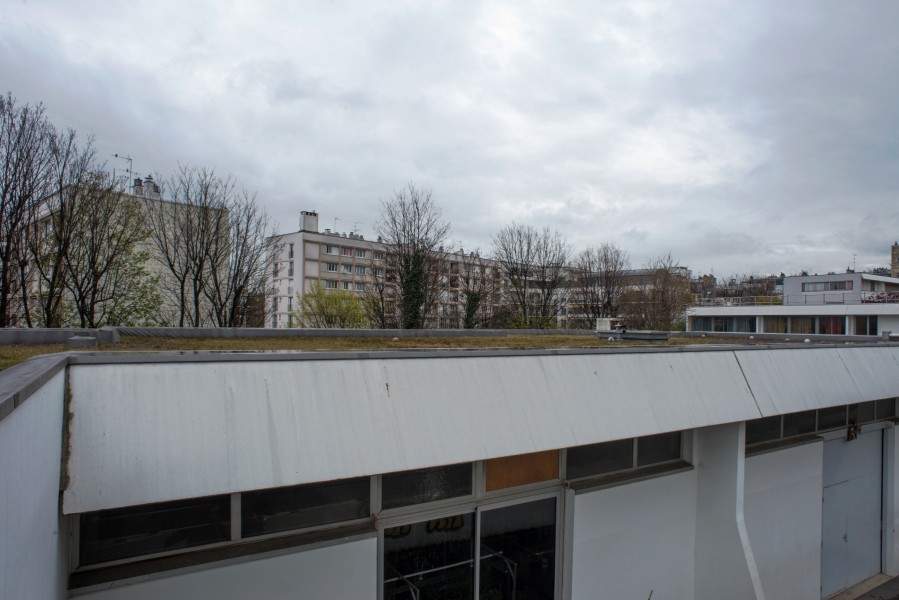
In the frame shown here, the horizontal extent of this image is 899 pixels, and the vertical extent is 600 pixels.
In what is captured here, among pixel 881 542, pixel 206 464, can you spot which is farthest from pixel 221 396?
pixel 881 542

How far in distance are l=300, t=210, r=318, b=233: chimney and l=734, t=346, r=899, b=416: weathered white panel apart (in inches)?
1918

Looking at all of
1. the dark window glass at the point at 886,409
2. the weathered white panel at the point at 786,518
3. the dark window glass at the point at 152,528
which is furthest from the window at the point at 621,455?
the dark window glass at the point at 886,409

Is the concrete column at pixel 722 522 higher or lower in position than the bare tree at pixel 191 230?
lower

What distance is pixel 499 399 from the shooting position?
454 centimetres

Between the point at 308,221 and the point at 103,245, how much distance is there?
3439 centimetres

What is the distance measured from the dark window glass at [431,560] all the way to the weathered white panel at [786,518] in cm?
444

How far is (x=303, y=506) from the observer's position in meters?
4.46

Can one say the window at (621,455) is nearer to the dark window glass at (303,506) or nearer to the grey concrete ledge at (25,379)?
the dark window glass at (303,506)

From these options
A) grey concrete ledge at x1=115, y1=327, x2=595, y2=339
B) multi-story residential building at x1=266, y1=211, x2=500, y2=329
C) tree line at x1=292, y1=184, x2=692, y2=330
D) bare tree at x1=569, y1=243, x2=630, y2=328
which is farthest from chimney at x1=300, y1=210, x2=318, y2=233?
grey concrete ledge at x1=115, y1=327, x2=595, y2=339

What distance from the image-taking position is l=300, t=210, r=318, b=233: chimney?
170ft

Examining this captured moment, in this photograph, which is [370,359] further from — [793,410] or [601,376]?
[793,410]

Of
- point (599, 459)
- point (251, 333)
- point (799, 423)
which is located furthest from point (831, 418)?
point (251, 333)

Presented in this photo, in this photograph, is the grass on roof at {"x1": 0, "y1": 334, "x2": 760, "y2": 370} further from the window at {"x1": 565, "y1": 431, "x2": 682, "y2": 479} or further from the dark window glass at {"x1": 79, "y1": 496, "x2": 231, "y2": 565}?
the dark window glass at {"x1": 79, "y1": 496, "x2": 231, "y2": 565}

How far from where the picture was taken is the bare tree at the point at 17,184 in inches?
583
